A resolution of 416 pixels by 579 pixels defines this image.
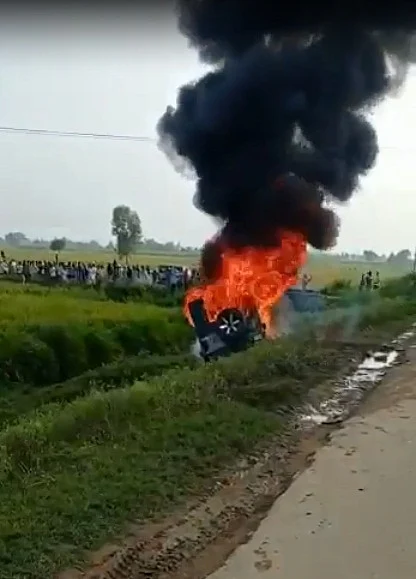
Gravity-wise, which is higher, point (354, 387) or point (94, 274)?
point (94, 274)

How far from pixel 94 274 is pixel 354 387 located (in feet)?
56.3

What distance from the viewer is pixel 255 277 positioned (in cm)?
1594

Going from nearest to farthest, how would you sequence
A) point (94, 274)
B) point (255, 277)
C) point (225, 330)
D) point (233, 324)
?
point (255, 277), point (233, 324), point (225, 330), point (94, 274)

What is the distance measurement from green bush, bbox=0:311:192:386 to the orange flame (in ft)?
9.54

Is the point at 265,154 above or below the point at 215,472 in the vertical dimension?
above

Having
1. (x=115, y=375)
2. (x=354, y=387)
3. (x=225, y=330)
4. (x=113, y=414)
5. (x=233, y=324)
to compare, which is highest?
(x=233, y=324)

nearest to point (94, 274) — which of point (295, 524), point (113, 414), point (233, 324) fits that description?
point (233, 324)

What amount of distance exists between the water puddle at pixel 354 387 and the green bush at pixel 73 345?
18.4 feet

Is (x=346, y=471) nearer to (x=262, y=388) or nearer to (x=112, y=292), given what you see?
(x=262, y=388)

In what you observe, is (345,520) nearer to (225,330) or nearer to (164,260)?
(225,330)

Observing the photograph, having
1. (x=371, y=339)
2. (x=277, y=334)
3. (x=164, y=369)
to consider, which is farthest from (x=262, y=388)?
(x=371, y=339)

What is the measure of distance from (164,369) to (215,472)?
362 inches

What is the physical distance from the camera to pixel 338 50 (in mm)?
12008

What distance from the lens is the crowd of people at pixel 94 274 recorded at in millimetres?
28344
